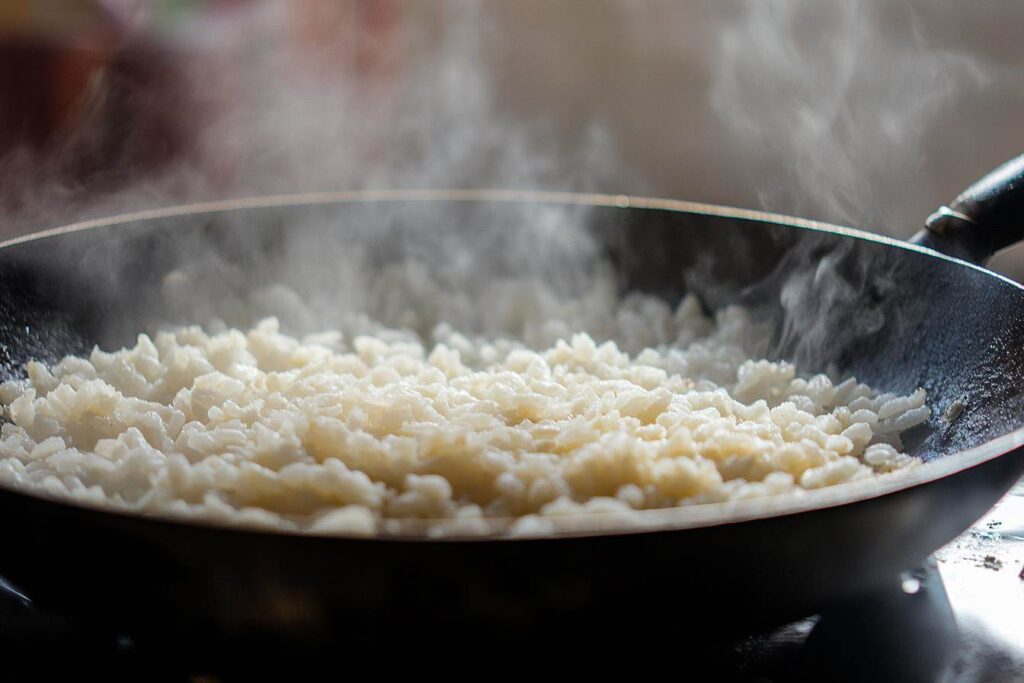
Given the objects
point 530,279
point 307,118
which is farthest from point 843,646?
point 307,118

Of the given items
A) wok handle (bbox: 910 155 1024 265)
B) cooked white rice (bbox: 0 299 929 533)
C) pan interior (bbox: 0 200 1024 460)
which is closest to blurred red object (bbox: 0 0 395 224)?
pan interior (bbox: 0 200 1024 460)

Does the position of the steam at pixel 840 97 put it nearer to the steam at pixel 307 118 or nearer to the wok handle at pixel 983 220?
the steam at pixel 307 118

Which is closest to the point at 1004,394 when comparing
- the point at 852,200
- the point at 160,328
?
the point at 160,328

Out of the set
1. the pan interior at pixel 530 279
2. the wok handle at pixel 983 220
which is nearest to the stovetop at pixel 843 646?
the pan interior at pixel 530 279

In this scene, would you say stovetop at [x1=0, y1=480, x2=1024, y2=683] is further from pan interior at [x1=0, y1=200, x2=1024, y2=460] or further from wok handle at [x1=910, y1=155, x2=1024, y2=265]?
wok handle at [x1=910, y1=155, x2=1024, y2=265]

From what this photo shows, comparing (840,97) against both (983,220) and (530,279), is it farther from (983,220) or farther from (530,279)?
(983,220)

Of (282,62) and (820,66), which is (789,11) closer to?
(820,66)

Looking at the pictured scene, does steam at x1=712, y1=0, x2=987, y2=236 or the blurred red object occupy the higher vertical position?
the blurred red object
